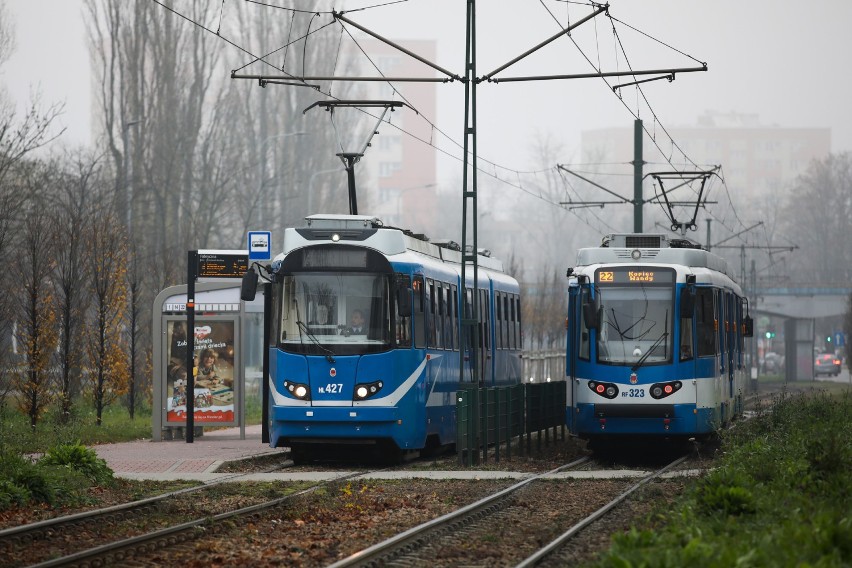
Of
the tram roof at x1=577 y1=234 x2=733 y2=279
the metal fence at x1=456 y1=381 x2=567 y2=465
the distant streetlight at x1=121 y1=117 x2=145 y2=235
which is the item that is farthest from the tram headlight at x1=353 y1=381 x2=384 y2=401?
the distant streetlight at x1=121 y1=117 x2=145 y2=235

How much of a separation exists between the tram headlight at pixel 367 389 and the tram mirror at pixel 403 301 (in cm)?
103

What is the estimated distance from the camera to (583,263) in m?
23.5

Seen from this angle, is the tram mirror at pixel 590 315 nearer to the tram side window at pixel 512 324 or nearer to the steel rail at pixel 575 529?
the steel rail at pixel 575 529

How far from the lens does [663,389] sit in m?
21.7

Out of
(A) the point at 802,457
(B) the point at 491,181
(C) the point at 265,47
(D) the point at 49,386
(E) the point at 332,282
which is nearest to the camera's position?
(A) the point at 802,457

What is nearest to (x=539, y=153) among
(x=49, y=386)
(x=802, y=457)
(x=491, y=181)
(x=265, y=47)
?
(x=491, y=181)

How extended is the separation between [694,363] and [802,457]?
5.99 meters

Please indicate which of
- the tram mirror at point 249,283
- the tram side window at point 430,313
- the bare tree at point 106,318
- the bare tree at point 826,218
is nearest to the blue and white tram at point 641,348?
the tram side window at point 430,313

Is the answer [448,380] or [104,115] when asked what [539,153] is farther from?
[448,380]

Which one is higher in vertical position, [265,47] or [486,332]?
[265,47]

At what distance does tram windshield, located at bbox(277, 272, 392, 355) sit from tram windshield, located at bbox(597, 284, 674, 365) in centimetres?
346

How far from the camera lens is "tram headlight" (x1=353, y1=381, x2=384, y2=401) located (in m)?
20.7

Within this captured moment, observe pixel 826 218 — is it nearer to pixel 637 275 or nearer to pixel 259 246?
pixel 259 246

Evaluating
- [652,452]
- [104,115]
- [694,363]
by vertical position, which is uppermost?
[104,115]
